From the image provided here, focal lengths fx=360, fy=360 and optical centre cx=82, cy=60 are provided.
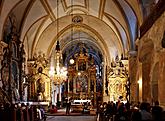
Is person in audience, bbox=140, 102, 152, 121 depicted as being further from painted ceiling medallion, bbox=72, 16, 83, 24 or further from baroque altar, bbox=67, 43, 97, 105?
baroque altar, bbox=67, 43, 97, 105

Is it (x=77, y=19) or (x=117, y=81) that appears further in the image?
(x=77, y=19)

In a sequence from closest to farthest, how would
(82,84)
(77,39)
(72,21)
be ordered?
(72,21)
(77,39)
(82,84)

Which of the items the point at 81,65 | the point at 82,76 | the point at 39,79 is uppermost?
Result: the point at 81,65

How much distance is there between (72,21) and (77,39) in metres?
8.04

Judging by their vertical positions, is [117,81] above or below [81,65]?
below

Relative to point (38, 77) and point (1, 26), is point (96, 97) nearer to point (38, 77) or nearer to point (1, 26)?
point (38, 77)

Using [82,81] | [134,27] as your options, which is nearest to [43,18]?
[134,27]

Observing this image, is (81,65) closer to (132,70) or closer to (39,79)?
(39,79)

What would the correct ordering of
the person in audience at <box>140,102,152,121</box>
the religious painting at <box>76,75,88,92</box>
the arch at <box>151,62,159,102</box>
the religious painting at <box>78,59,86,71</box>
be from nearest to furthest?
the person in audience at <box>140,102,152,121</box>, the arch at <box>151,62,159,102</box>, the religious painting at <box>78,59,86,71</box>, the religious painting at <box>76,75,88,92</box>

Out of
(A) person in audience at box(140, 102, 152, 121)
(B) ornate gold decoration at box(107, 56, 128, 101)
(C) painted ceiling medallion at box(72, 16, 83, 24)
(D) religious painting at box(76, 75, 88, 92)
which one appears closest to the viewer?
(A) person in audience at box(140, 102, 152, 121)

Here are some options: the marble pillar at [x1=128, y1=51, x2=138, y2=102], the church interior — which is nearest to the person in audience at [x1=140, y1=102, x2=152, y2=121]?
the church interior

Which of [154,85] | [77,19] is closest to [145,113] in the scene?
[154,85]

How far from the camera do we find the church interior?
12875mm

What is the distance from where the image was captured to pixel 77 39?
32906 mm
